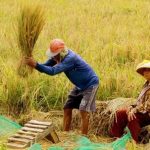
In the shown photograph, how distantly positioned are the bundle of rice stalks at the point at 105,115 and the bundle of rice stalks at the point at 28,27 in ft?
3.08

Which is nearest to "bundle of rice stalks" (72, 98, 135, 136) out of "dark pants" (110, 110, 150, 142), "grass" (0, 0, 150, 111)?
"dark pants" (110, 110, 150, 142)

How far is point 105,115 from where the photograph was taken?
Answer: 19.5ft

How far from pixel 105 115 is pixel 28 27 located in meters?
1.25

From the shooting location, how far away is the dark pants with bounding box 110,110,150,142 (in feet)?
17.6

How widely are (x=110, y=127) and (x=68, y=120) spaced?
0.44 meters

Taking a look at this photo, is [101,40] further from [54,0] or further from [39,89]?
[54,0]

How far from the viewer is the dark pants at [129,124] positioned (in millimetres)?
5367

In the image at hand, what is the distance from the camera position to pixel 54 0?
12672mm

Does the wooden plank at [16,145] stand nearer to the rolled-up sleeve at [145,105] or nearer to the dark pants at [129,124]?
the dark pants at [129,124]

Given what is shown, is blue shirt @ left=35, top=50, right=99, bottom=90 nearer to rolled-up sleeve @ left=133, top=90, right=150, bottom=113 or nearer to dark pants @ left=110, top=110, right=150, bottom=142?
dark pants @ left=110, top=110, right=150, bottom=142

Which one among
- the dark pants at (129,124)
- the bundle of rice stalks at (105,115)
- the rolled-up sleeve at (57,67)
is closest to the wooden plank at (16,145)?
the rolled-up sleeve at (57,67)

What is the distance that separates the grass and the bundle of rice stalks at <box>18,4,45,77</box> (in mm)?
786

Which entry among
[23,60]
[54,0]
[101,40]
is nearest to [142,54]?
[101,40]

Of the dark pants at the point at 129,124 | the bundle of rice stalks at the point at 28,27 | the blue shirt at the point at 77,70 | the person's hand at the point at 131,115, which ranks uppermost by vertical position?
the bundle of rice stalks at the point at 28,27
